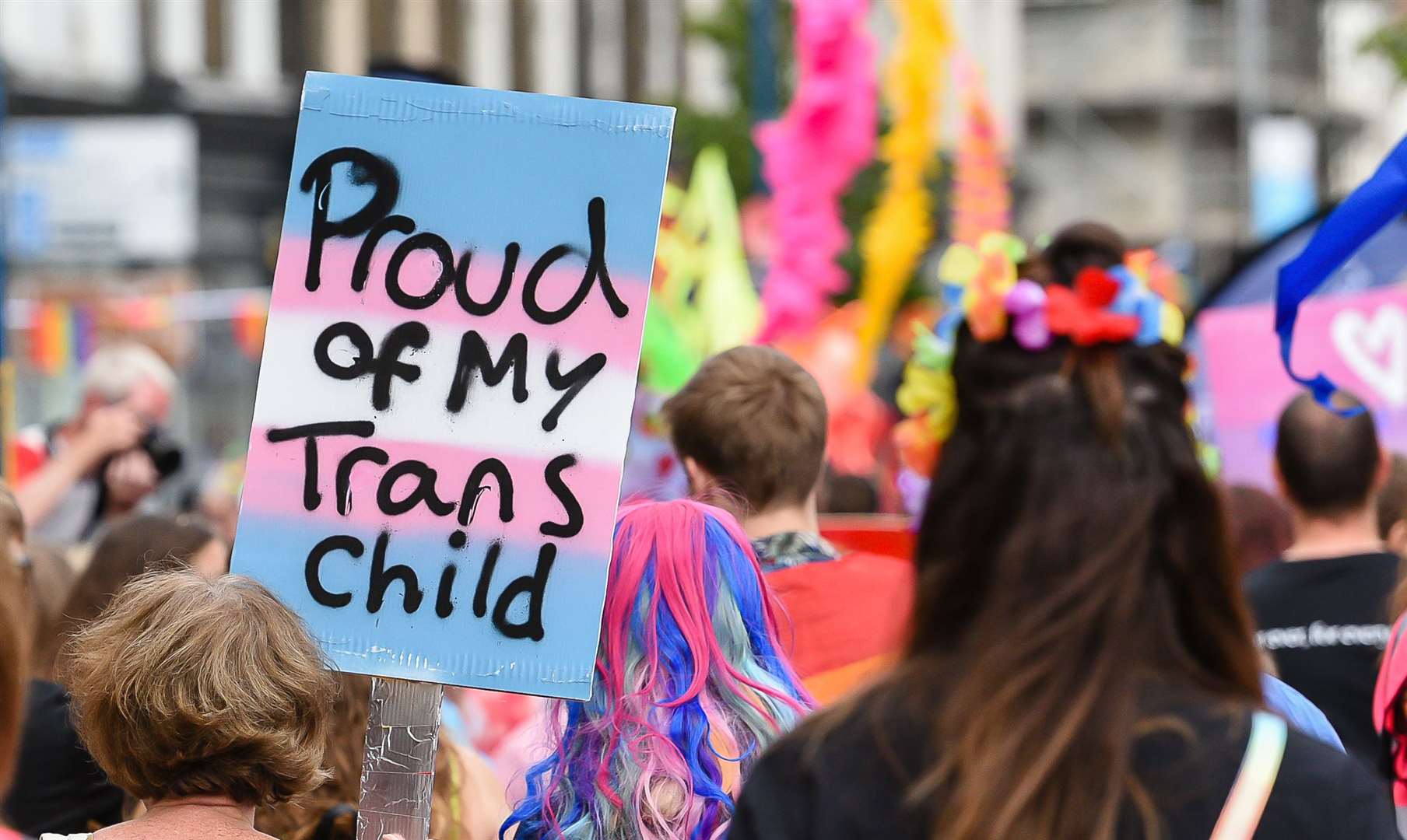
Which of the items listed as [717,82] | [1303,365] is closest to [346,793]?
[1303,365]

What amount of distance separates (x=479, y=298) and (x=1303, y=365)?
4554mm

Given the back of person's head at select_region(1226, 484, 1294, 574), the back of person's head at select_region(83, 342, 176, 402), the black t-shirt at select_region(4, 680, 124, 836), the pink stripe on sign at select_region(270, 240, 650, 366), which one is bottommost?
the black t-shirt at select_region(4, 680, 124, 836)

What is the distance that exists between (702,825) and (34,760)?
132 centimetres

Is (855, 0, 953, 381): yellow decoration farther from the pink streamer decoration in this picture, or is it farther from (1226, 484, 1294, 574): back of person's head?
(1226, 484, 1294, 574): back of person's head

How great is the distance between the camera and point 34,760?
3.24 meters

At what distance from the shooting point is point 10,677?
220 cm

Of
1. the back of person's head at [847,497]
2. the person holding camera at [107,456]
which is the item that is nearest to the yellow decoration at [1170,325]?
the back of person's head at [847,497]

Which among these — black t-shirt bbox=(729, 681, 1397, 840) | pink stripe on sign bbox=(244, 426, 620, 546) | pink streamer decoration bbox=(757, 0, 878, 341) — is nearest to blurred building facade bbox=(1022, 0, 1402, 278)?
pink streamer decoration bbox=(757, 0, 878, 341)

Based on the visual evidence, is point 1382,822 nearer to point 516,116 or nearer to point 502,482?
point 502,482

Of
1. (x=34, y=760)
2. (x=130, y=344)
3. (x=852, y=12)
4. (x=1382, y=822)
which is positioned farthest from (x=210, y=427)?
(x=1382, y=822)

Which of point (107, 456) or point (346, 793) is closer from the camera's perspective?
point (346, 793)

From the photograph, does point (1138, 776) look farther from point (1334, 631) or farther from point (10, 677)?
point (1334, 631)

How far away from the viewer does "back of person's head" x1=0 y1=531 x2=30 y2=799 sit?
2195 millimetres

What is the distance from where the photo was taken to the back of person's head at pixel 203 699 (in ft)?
7.11
